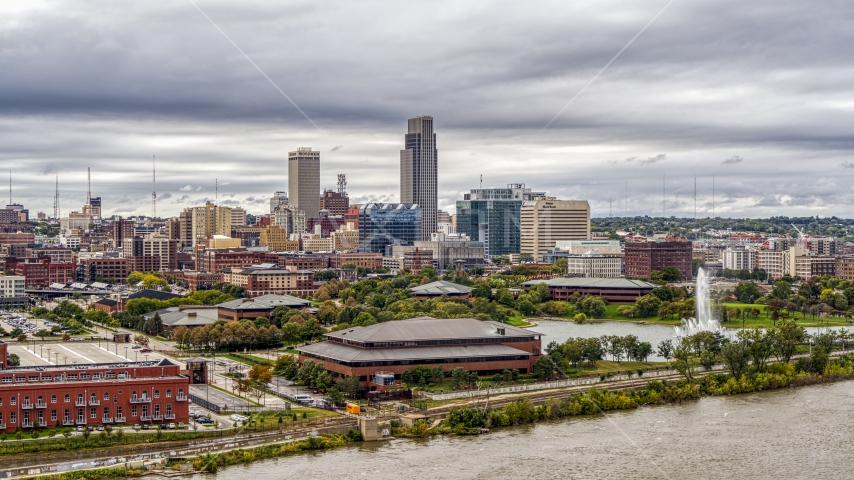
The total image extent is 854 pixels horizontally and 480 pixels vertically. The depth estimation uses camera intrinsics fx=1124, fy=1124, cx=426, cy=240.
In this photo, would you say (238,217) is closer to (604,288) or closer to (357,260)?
(357,260)

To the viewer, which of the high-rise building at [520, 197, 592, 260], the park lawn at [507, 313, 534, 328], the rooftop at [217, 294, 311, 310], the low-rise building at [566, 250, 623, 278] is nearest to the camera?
the rooftop at [217, 294, 311, 310]

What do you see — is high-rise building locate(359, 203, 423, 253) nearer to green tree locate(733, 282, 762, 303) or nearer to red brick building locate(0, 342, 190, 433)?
green tree locate(733, 282, 762, 303)

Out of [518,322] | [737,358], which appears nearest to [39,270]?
[518,322]

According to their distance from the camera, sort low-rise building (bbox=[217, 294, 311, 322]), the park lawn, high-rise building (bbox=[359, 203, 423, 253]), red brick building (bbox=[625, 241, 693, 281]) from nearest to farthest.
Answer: low-rise building (bbox=[217, 294, 311, 322]), the park lawn, red brick building (bbox=[625, 241, 693, 281]), high-rise building (bbox=[359, 203, 423, 253])

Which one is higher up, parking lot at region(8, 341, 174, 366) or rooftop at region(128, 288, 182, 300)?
rooftop at region(128, 288, 182, 300)

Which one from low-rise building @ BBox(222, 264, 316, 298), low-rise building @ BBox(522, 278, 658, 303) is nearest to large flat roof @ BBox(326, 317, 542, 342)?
low-rise building @ BBox(522, 278, 658, 303)

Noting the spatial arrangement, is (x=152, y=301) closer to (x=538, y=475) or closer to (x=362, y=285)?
(x=362, y=285)
